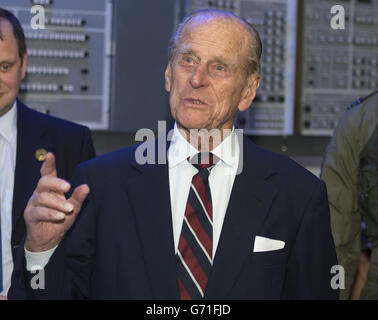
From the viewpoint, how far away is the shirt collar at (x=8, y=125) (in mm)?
1873

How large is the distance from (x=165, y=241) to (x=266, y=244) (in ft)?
0.81

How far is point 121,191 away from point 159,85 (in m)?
1.52

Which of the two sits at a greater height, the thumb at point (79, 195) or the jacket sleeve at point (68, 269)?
the thumb at point (79, 195)

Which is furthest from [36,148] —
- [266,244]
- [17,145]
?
[266,244]

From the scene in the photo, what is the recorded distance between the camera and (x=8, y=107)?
187 centimetres

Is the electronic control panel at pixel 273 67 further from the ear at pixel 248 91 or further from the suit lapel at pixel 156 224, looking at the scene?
the suit lapel at pixel 156 224

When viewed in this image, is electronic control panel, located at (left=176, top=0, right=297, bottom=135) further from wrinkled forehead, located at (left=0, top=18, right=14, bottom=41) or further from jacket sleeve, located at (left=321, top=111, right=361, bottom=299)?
wrinkled forehead, located at (left=0, top=18, right=14, bottom=41)

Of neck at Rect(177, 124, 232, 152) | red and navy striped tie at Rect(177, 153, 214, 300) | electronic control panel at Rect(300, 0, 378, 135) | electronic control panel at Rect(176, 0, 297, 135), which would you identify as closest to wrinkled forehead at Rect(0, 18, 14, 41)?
neck at Rect(177, 124, 232, 152)

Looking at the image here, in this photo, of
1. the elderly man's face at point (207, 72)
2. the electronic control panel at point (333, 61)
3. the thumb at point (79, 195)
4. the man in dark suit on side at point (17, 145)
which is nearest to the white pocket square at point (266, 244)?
the elderly man's face at point (207, 72)

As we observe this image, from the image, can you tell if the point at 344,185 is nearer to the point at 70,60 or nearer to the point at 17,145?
the point at 17,145

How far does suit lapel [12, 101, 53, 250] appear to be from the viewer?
5.84 feet

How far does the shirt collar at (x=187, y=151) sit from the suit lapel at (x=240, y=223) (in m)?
0.04
